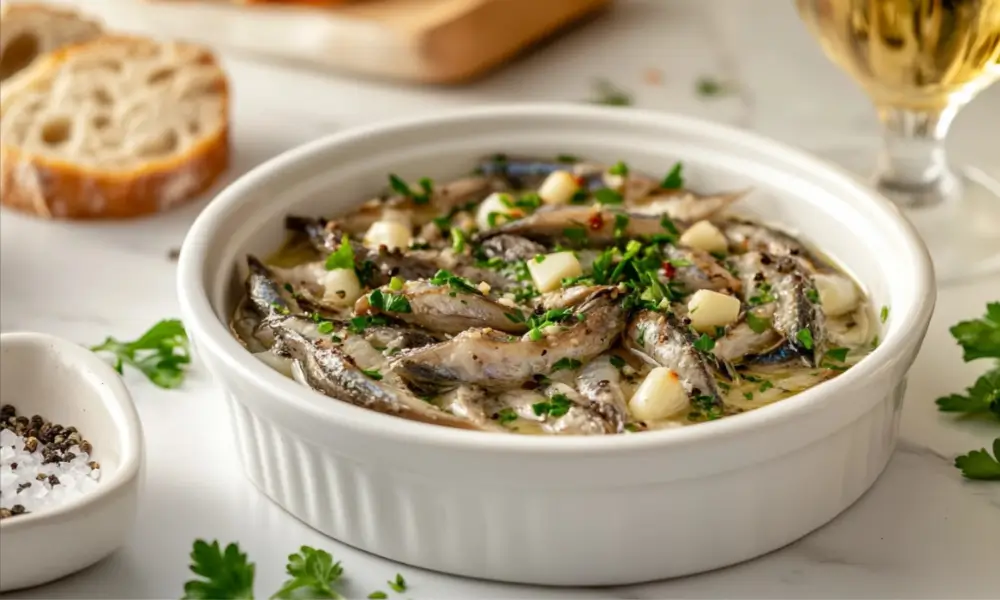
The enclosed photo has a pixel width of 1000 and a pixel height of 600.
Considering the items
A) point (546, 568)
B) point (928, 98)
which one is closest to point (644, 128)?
point (928, 98)

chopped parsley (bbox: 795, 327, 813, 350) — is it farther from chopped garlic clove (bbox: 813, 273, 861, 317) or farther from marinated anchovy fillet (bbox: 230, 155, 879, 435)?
chopped garlic clove (bbox: 813, 273, 861, 317)

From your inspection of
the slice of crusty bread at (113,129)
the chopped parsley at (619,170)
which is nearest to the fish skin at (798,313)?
the chopped parsley at (619,170)

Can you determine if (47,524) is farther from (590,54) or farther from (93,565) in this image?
(590,54)

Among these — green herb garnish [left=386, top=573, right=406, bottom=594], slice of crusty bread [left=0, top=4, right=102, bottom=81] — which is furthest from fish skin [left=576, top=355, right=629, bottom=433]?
slice of crusty bread [left=0, top=4, right=102, bottom=81]

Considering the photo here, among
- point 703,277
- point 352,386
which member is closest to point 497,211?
point 703,277

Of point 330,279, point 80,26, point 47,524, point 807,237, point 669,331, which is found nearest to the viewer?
point 47,524
